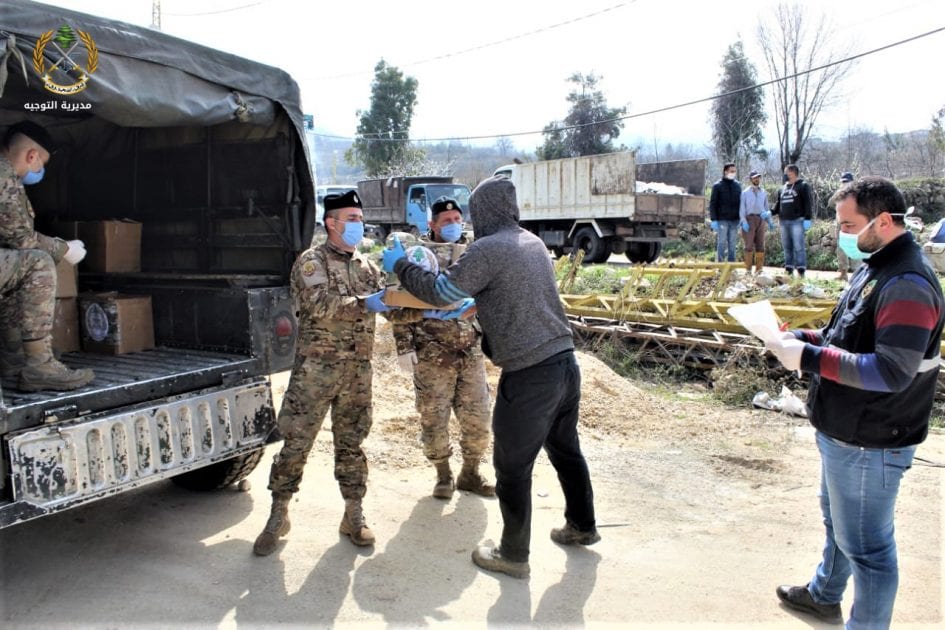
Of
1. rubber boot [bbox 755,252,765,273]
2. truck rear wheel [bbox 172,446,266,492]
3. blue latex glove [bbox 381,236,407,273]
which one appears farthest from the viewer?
rubber boot [bbox 755,252,765,273]

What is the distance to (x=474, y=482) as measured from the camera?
4.28 m

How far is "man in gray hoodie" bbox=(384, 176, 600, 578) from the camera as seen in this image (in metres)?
3.06

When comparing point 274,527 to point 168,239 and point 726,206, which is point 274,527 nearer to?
point 168,239

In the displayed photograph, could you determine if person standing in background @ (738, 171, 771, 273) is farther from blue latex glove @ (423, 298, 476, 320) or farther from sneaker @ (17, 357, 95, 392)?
sneaker @ (17, 357, 95, 392)

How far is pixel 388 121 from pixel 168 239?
104 ft

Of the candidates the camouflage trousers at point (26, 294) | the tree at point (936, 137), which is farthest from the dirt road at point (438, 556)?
the tree at point (936, 137)

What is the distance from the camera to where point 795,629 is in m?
2.85

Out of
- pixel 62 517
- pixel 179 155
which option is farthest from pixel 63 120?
pixel 62 517

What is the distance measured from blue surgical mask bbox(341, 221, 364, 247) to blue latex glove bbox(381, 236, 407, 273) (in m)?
0.20

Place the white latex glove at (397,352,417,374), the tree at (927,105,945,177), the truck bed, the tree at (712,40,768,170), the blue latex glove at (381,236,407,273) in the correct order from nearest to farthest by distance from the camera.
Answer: the truck bed < the blue latex glove at (381,236,407,273) < the white latex glove at (397,352,417,374) < the tree at (927,105,945,177) < the tree at (712,40,768,170)

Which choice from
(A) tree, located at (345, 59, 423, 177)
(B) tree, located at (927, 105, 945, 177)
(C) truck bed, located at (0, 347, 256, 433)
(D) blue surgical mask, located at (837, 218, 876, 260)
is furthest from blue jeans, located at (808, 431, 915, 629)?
(A) tree, located at (345, 59, 423, 177)

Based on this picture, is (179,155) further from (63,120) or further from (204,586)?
(204,586)

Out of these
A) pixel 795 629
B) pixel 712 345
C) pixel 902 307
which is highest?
pixel 902 307

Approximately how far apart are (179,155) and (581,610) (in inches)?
140
